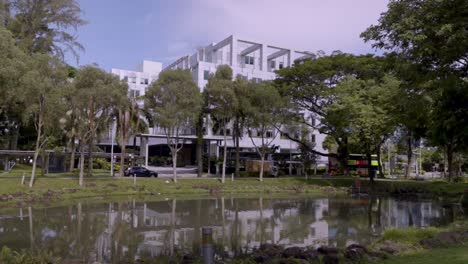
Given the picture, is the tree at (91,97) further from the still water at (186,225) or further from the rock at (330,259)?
the rock at (330,259)

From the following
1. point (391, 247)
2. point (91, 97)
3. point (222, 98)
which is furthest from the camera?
point (222, 98)

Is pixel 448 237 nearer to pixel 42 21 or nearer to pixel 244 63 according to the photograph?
pixel 42 21

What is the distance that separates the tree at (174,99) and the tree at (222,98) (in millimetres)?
3144

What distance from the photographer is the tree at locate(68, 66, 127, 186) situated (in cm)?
3672

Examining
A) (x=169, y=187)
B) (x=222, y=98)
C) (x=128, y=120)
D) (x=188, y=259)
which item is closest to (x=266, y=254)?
(x=188, y=259)

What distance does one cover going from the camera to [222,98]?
46469mm

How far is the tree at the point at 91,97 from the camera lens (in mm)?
36719

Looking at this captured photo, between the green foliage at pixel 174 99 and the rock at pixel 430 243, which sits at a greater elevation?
the green foliage at pixel 174 99

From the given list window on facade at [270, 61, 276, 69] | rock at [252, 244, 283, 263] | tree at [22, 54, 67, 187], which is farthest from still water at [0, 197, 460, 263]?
window on facade at [270, 61, 276, 69]

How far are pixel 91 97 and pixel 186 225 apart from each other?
18.3 metres

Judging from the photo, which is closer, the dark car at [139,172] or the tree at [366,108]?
the tree at [366,108]

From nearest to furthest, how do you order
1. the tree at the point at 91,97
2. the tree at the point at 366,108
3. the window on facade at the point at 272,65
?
the tree at the point at 91,97
the tree at the point at 366,108
the window on facade at the point at 272,65

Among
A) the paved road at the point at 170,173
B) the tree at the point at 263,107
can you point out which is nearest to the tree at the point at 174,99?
the tree at the point at 263,107

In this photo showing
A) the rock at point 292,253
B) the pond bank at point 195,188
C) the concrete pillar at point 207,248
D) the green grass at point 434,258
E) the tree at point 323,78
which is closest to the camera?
the concrete pillar at point 207,248
